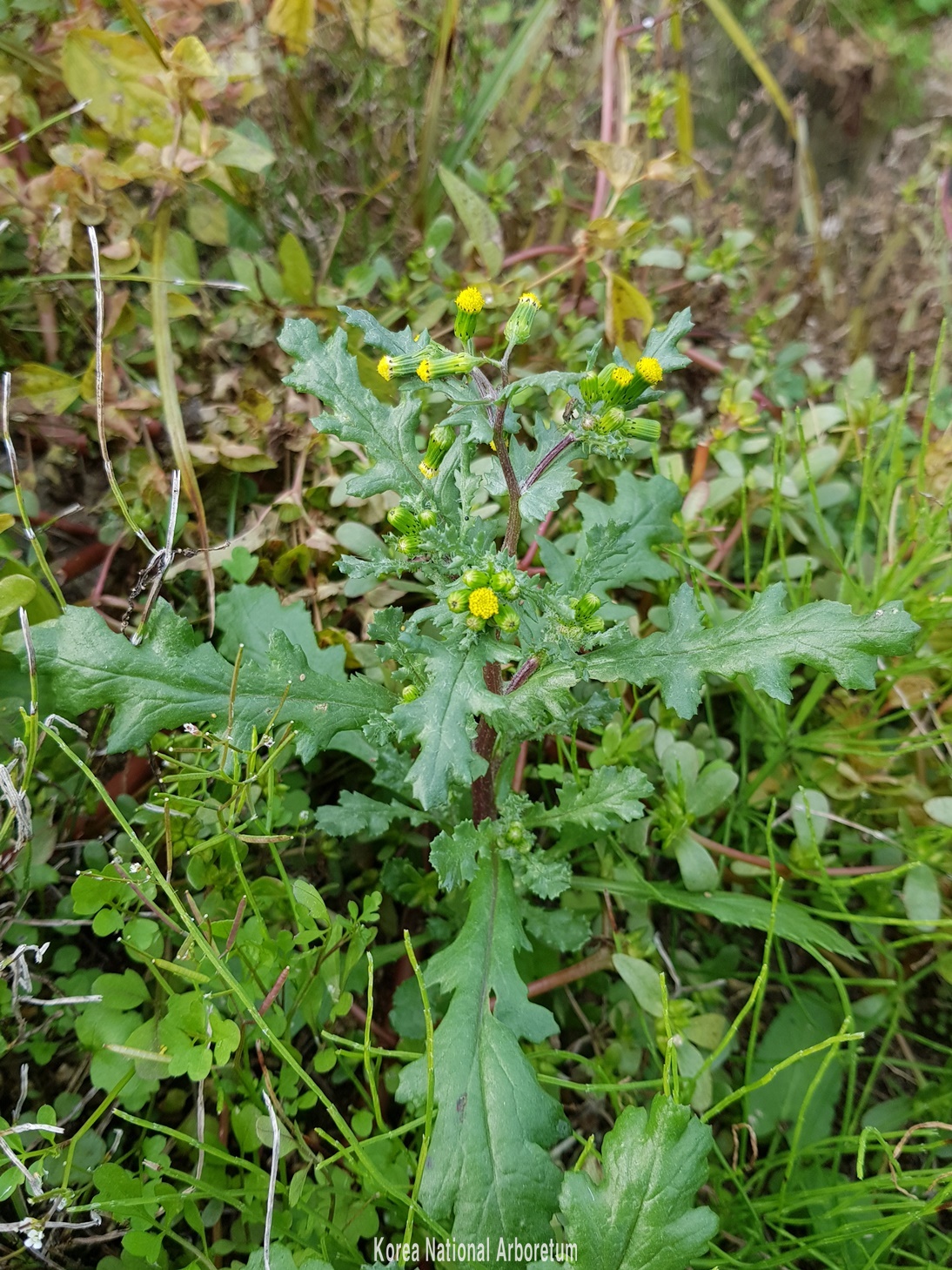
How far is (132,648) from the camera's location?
1.49 metres

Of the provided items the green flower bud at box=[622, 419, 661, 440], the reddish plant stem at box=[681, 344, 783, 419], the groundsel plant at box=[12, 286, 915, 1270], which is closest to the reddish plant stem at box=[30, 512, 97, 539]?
the groundsel plant at box=[12, 286, 915, 1270]

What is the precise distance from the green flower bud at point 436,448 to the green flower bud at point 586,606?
344 millimetres

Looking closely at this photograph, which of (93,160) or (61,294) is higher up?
(93,160)

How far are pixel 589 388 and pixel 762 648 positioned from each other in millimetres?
551

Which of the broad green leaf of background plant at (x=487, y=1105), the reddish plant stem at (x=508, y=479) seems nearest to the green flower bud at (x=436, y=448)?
the reddish plant stem at (x=508, y=479)

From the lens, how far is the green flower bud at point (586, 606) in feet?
4.24

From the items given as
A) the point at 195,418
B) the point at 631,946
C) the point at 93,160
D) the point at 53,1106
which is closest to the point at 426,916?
the point at 631,946

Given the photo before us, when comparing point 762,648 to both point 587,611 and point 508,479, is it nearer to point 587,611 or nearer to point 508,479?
point 587,611

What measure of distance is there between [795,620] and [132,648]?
121cm

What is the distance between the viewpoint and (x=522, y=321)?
1.20 metres

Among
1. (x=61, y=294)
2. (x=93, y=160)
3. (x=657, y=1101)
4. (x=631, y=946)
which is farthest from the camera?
(x=61, y=294)

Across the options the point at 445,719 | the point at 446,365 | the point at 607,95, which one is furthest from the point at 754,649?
the point at 607,95

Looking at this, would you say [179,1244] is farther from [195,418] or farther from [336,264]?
[336,264]

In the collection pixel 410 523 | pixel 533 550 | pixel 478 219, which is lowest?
pixel 533 550
